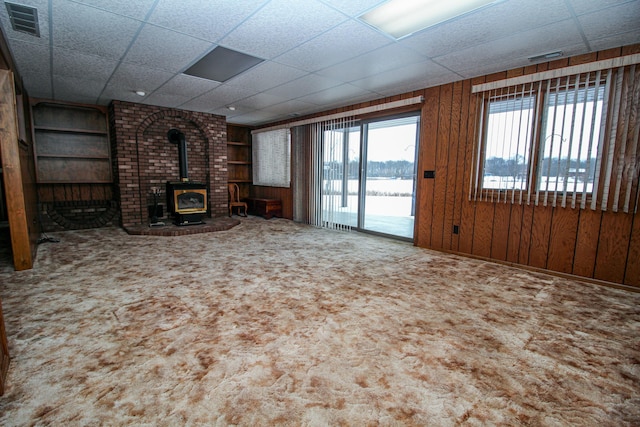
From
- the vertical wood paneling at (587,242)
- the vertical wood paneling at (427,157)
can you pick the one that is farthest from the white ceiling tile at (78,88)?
the vertical wood paneling at (587,242)

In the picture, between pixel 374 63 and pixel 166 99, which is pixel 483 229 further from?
pixel 166 99

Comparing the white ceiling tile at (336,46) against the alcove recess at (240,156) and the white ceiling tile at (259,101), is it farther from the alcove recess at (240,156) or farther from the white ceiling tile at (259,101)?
the alcove recess at (240,156)

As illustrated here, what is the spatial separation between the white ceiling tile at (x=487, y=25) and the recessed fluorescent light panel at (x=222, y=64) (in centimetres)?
173

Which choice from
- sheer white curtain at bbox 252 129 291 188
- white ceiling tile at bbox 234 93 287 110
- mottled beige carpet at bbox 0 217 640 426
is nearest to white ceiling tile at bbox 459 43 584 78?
mottled beige carpet at bbox 0 217 640 426

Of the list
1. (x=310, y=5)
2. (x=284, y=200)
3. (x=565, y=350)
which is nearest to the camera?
(x=565, y=350)

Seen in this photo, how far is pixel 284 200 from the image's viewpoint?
7.20 meters

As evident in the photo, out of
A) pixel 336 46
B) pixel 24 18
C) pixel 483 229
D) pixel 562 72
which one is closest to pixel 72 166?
pixel 24 18

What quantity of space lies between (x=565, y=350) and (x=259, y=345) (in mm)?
1963

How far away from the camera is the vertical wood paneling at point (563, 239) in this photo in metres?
3.19

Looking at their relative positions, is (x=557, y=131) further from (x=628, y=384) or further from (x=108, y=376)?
(x=108, y=376)

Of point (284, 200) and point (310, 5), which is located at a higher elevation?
point (310, 5)

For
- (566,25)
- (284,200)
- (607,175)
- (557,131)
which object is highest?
(566,25)

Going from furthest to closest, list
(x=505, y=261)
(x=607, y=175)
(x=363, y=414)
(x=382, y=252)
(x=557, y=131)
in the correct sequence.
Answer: (x=382, y=252) → (x=505, y=261) → (x=557, y=131) → (x=607, y=175) → (x=363, y=414)

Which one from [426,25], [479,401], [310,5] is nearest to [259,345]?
[479,401]
